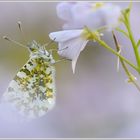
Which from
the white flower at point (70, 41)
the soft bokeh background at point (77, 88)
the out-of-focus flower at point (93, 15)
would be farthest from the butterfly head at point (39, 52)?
the soft bokeh background at point (77, 88)

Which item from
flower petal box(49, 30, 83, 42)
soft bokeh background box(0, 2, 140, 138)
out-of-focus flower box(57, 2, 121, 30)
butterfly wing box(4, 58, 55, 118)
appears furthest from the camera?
soft bokeh background box(0, 2, 140, 138)

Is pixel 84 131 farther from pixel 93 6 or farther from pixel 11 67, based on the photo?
pixel 93 6

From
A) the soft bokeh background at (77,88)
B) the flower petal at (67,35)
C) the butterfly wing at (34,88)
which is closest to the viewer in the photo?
the flower petal at (67,35)

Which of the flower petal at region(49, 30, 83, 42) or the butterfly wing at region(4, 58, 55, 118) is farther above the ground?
the flower petal at region(49, 30, 83, 42)

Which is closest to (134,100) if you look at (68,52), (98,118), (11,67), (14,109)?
(98,118)

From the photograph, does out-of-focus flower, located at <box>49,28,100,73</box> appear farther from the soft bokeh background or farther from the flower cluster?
the soft bokeh background

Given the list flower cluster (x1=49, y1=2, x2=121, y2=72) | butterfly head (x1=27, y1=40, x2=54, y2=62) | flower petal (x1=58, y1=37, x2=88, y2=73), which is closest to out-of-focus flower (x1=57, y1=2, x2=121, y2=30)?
flower cluster (x1=49, y1=2, x2=121, y2=72)

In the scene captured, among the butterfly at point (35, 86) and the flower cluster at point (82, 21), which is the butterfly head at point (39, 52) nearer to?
the butterfly at point (35, 86)

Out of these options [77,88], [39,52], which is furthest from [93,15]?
[77,88]
